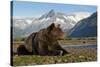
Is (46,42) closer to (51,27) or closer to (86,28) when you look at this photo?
(51,27)

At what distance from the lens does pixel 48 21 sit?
8.27 feet

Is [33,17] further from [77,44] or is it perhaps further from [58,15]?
[77,44]

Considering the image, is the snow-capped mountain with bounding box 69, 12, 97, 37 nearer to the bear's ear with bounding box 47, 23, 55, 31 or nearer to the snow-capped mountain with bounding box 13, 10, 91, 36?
the snow-capped mountain with bounding box 13, 10, 91, 36

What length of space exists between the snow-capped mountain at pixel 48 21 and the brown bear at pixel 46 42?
0.05 meters

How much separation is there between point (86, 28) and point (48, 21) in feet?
1.70

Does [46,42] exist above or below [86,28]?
below

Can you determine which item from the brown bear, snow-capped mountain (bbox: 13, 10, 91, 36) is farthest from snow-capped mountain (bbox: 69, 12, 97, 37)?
the brown bear

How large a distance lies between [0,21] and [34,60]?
0.58 meters

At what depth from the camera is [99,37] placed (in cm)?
279

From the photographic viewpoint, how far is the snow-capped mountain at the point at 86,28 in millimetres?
2650

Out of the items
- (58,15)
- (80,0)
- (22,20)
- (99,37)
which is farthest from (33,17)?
(99,37)

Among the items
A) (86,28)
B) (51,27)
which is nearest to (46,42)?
(51,27)

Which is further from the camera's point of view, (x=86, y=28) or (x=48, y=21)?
(x=86, y=28)

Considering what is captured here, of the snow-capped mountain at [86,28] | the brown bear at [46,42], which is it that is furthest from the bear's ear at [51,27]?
the snow-capped mountain at [86,28]
